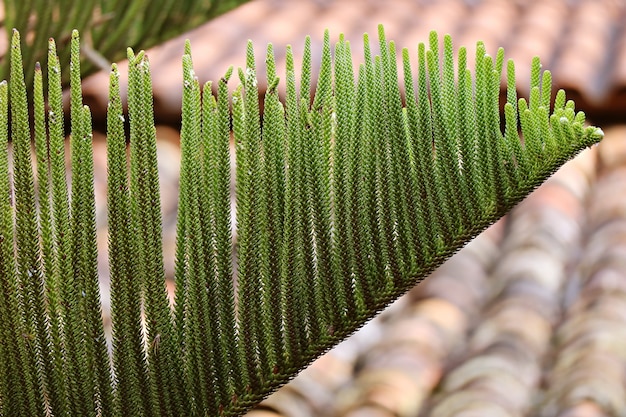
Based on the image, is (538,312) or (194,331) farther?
(538,312)

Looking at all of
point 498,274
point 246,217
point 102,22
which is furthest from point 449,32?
point 246,217

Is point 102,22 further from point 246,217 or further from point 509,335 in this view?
point 246,217

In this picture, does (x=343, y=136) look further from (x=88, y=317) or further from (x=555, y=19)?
(x=555, y=19)

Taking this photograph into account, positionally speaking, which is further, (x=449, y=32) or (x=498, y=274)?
(x=449, y=32)

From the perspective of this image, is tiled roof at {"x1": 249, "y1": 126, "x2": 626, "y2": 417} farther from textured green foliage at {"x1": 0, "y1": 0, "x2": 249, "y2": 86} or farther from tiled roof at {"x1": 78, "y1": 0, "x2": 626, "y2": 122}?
textured green foliage at {"x1": 0, "y1": 0, "x2": 249, "y2": 86}

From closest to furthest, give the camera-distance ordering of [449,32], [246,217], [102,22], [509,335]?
[246,217]
[509,335]
[102,22]
[449,32]

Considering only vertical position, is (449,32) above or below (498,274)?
above

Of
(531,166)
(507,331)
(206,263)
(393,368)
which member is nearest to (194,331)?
(206,263)
